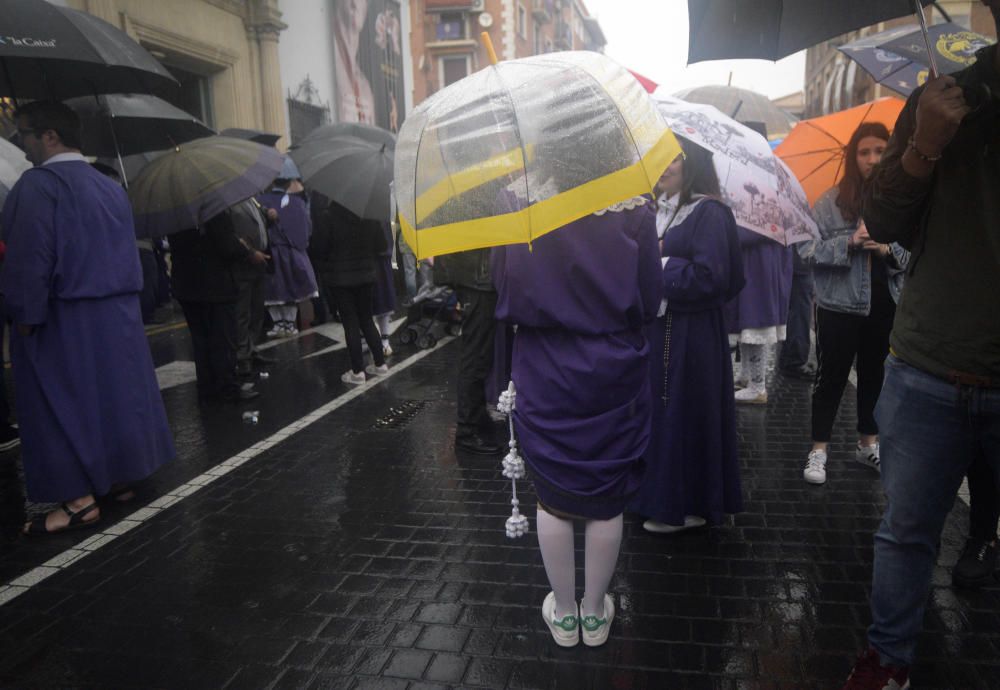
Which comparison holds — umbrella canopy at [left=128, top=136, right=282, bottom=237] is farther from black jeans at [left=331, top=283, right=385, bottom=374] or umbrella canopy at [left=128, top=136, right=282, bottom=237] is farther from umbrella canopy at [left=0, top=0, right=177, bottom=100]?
black jeans at [left=331, top=283, right=385, bottom=374]

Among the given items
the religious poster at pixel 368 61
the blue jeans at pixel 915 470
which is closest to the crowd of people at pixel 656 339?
the blue jeans at pixel 915 470

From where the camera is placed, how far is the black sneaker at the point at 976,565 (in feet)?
10.4

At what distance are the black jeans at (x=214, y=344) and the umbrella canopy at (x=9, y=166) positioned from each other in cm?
206

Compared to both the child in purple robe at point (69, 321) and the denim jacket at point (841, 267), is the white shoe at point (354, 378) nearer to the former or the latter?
the child in purple robe at point (69, 321)

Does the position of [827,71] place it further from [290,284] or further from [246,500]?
[246,500]

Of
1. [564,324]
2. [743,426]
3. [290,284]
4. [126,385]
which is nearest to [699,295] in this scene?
[564,324]

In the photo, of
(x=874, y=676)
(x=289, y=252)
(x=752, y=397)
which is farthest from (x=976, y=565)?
(x=289, y=252)

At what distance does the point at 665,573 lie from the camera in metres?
3.42

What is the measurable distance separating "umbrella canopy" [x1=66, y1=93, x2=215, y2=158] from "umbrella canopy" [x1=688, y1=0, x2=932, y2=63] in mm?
4354

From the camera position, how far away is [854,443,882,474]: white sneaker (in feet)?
15.1

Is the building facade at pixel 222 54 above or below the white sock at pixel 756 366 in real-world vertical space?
above

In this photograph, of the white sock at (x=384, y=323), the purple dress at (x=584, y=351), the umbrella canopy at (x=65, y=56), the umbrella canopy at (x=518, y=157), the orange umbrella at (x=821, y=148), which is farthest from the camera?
the white sock at (x=384, y=323)

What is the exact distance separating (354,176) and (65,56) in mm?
2610

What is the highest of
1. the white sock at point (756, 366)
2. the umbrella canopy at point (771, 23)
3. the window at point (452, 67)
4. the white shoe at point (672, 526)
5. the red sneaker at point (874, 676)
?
the window at point (452, 67)
